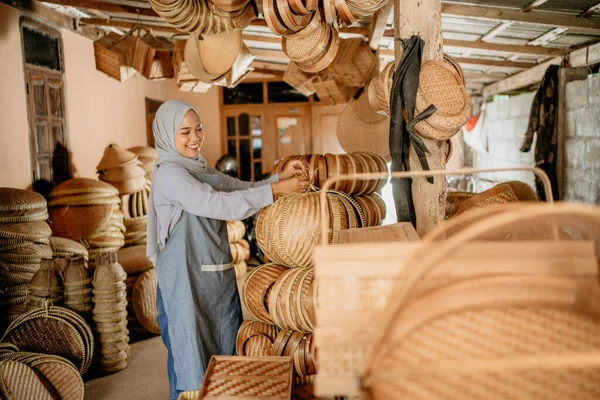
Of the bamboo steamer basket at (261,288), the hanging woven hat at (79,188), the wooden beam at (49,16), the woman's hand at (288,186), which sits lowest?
the bamboo steamer basket at (261,288)

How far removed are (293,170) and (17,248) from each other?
7.62 ft

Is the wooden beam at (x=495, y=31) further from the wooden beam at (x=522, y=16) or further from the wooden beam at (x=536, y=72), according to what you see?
the wooden beam at (x=536, y=72)

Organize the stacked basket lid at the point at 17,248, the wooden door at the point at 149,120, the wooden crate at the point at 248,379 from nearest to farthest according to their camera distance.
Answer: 1. the wooden crate at the point at 248,379
2. the stacked basket lid at the point at 17,248
3. the wooden door at the point at 149,120

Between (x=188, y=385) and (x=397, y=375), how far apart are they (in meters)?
1.82

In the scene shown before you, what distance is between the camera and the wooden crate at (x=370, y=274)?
3.41 feet

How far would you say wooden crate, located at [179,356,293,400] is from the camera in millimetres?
1913

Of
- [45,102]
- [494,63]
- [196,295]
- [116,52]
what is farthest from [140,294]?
[494,63]

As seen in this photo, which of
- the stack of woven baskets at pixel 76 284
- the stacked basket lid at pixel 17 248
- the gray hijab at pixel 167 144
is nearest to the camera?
the gray hijab at pixel 167 144

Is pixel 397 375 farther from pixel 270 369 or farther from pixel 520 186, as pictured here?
pixel 520 186

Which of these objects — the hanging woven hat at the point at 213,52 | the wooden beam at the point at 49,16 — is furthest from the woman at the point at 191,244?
the wooden beam at the point at 49,16

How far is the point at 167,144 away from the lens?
2.64 metres

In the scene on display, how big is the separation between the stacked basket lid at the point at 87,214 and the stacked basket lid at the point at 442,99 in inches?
138

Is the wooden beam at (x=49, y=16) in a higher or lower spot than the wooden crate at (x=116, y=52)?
higher

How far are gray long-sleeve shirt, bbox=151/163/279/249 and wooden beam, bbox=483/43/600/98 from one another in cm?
423
